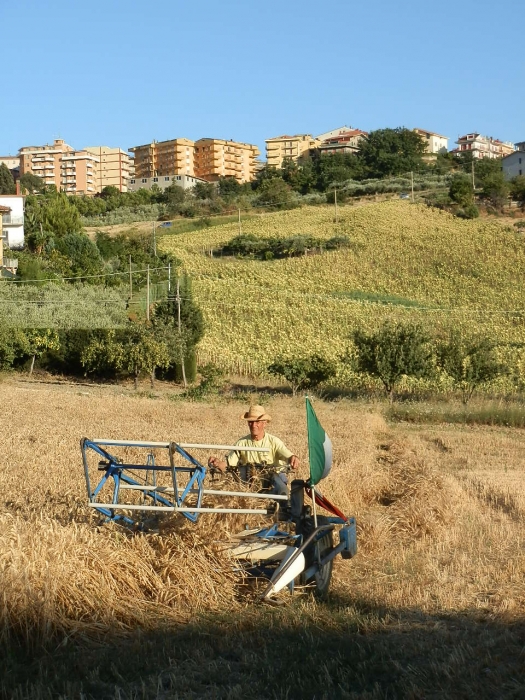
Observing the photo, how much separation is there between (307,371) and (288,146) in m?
155

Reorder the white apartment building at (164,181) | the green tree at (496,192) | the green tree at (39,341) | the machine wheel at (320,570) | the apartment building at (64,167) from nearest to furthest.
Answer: the machine wheel at (320,570) < the green tree at (39,341) < the green tree at (496,192) < the white apartment building at (164,181) < the apartment building at (64,167)

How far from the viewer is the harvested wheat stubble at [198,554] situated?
625cm

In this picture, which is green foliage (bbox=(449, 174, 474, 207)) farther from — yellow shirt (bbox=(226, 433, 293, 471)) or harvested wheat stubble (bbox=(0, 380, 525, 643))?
yellow shirt (bbox=(226, 433, 293, 471))

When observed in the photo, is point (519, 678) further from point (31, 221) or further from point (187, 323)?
point (31, 221)

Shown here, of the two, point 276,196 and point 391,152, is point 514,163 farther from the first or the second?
point 276,196

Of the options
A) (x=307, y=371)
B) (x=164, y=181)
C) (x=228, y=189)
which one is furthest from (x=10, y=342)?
(x=164, y=181)

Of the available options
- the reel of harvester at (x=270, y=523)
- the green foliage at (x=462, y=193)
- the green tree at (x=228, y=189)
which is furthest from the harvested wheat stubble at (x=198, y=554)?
the green tree at (x=228, y=189)

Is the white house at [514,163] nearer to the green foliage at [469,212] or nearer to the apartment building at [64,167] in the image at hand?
the green foliage at [469,212]

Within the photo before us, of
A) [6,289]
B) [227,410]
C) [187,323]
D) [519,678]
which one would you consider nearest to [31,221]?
[6,289]

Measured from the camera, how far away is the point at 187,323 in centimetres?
4294

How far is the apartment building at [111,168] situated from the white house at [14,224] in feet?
347

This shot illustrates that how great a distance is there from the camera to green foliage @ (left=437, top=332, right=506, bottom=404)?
30.5m

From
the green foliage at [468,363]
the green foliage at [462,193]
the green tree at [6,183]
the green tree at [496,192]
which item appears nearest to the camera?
the green foliage at [468,363]

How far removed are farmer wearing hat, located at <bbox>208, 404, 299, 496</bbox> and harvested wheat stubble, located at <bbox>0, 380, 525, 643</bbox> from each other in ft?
2.05
